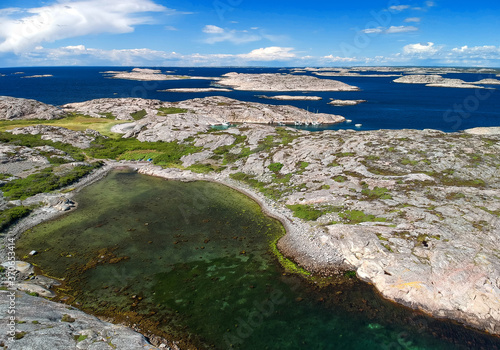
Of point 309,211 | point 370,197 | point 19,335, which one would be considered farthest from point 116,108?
point 19,335

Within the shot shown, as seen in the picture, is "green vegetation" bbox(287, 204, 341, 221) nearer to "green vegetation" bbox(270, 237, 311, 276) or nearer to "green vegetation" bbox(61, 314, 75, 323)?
"green vegetation" bbox(270, 237, 311, 276)

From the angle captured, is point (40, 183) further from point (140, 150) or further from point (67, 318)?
point (67, 318)

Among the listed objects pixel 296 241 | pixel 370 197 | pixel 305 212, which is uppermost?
pixel 370 197

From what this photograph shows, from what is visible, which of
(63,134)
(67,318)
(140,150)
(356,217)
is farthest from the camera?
(63,134)

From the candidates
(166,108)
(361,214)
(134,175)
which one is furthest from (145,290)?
(166,108)

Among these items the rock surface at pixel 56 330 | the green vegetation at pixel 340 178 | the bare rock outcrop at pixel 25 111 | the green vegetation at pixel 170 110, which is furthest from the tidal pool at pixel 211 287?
the bare rock outcrop at pixel 25 111

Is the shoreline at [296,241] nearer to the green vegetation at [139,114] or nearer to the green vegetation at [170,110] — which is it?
the green vegetation at [139,114]

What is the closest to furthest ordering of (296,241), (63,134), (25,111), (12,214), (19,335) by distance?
(19,335) → (296,241) → (12,214) → (63,134) → (25,111)

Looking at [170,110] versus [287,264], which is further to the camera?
[170,110]
